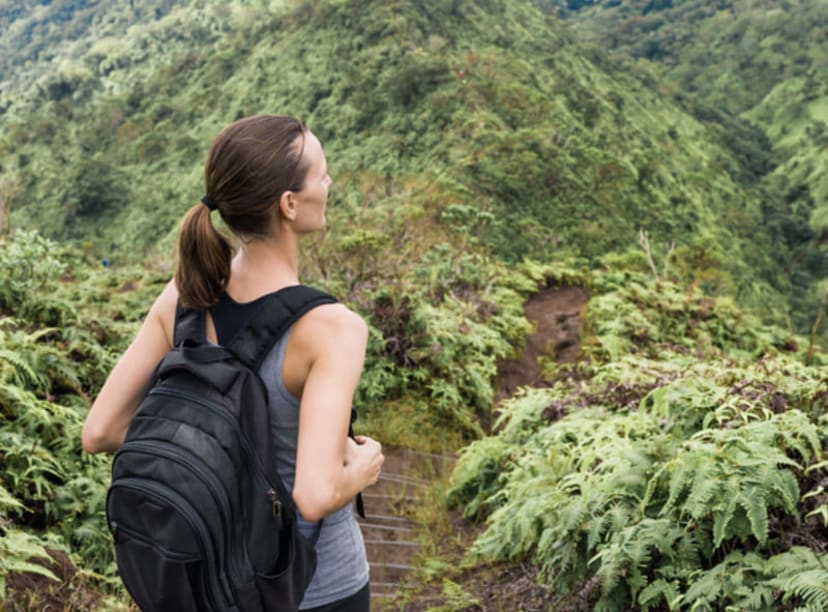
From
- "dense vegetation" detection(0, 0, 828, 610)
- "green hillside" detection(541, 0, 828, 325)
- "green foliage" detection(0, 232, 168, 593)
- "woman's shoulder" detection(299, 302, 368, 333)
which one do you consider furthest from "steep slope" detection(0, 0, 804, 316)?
"woman's shoulder" detection(299, 302, 368, 333)

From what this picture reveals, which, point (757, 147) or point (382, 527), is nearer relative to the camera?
point (382, 527)

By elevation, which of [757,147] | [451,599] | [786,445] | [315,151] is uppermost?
[315,151]

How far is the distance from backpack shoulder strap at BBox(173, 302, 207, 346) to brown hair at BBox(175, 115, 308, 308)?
25mm

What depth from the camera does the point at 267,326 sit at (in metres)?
1.46

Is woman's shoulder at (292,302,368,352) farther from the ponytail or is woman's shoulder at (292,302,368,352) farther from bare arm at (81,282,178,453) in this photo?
bare arm at (81,282,178,453)

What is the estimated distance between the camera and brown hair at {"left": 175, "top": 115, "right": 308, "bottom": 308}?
1.50 meters

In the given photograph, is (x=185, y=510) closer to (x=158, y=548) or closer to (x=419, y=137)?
(x=158, y=548)

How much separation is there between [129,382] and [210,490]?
463mm

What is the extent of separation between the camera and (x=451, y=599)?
3742 millimetres

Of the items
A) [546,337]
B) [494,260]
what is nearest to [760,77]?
[494,260]

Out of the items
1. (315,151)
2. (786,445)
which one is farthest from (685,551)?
(315,151)

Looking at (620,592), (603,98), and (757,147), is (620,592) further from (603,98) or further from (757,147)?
(757,147)

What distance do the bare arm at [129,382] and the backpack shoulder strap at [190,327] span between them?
0.28ft

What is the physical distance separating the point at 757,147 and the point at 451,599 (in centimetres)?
5376
